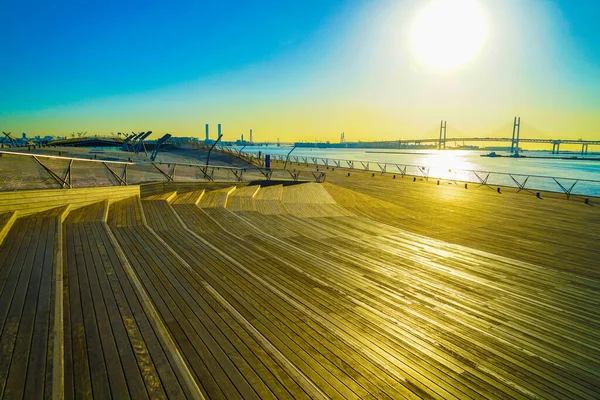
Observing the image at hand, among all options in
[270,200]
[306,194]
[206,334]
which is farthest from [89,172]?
[306,194]

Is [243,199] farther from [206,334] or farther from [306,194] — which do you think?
[206,334]

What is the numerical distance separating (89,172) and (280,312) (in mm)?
9067

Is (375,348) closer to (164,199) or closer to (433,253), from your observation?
(433,253)

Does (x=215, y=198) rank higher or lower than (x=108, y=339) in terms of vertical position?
higher

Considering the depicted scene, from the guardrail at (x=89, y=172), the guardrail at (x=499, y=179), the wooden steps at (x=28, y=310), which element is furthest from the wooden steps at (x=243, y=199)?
the guardrail at (x=499, y=179)

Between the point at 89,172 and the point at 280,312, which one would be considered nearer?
the point at 280,312

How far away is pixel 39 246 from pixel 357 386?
6108 mm

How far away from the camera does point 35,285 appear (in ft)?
15.0

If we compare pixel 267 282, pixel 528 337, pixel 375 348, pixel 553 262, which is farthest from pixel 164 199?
pixel 553 262

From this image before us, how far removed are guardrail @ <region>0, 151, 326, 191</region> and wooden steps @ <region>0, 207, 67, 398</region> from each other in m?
2.21

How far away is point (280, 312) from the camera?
4.88 m

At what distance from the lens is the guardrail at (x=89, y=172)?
335 inches

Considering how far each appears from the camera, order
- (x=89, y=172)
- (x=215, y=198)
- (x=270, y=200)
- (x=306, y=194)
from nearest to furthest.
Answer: (x=89, y=172) < (x=215, y=198) < (x=270, y=200) < (x=306, y=194)

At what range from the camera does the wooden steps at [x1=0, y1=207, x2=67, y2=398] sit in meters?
2.87
